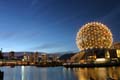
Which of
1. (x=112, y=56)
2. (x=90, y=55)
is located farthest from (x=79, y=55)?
(x=112, y=56)

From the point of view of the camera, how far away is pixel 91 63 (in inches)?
6225

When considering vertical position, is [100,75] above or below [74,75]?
above

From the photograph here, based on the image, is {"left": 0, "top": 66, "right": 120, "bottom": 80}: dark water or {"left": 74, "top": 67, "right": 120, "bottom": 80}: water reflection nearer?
{"left": 74, "top": 67, "right": 120, "bottom": 80}: water reflection

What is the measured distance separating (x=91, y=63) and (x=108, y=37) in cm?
4254

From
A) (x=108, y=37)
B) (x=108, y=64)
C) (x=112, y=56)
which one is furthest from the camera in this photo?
(x=112, y=56)

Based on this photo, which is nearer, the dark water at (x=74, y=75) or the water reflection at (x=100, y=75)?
the water reflection at (x=100, y=75)

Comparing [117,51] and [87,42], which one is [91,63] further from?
[87,42]

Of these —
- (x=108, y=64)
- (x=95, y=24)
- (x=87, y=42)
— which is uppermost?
(x=95, y=24)

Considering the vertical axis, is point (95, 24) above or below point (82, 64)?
above

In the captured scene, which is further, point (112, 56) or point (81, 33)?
point (112, 56)

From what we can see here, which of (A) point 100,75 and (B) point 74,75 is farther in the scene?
(B) point 74,75

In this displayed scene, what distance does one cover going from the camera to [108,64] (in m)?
149

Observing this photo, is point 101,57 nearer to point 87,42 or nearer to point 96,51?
point 96,51

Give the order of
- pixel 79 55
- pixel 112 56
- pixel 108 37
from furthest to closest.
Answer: pixel 79 55 → pixel 112 56 → pixel 108 37
